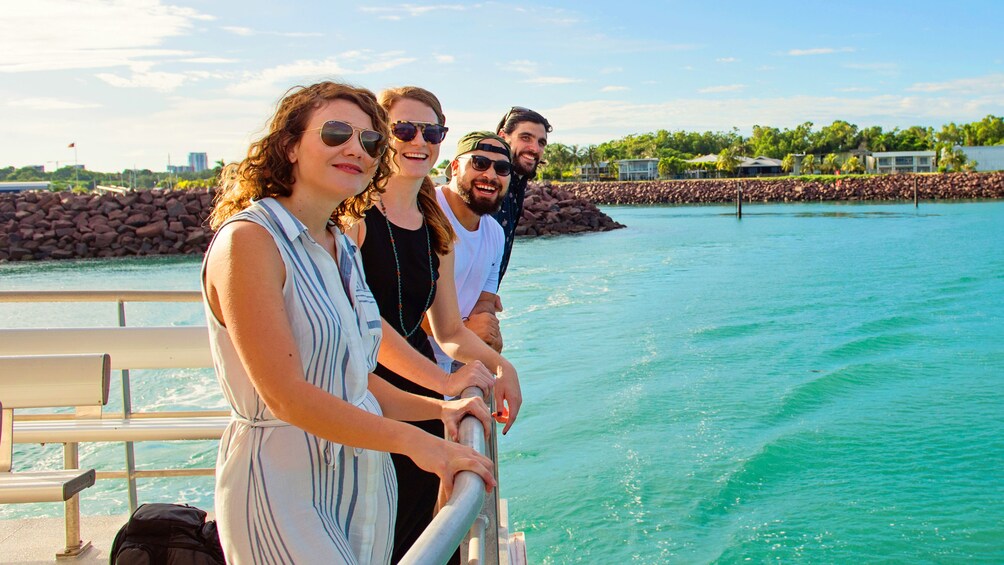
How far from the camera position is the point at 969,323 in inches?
685

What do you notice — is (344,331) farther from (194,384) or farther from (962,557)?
(194,384)

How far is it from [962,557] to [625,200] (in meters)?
94.0

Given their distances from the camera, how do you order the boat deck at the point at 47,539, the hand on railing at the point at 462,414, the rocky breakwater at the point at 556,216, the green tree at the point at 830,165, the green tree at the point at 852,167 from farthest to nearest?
1. the green tree at the point at 830,165
2. the green tree at the point at 852,167
3. the rocky breakwater at the point at 556,216
4. the boat deck at the point at 47,539
5. the hand on railing at the point at 462,414

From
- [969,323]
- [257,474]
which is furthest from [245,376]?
[969,323]

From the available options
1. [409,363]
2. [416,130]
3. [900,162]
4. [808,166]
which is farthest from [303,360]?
[900,162]

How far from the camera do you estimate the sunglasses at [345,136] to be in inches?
70.6

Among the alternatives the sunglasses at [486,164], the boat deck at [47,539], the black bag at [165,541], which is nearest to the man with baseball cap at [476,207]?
the sunglasses at [486,164]

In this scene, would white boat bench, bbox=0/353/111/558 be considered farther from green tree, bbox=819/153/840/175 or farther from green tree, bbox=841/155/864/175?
green tree, bbox=819/153/840/175

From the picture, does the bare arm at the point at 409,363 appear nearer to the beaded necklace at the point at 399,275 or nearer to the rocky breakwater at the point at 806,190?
the beaded necklace at the point at 399,275

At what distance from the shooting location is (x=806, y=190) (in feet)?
296

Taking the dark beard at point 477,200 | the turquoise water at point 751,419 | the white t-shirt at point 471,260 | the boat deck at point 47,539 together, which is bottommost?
the turquoise water at point 751,419

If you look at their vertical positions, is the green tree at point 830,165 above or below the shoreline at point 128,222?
above

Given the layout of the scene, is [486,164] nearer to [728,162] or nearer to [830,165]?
[728,162]

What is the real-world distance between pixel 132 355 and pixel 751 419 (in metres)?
8.39
